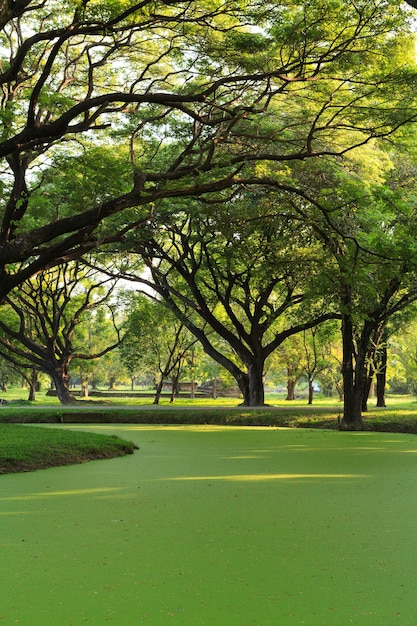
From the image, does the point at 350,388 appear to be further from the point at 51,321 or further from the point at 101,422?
the point at 51,321

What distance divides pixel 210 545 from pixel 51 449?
12.6 feet

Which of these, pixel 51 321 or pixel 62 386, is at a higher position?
pixel 51 321

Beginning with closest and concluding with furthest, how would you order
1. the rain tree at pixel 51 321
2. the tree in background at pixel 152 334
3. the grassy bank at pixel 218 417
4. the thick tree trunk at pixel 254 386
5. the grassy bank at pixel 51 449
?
the grassy bank at pixel 51 449
the grassy bank at pixel 218 417
the thick tree trunk at pixel 254 386
the rain tree at pixel 51 321
the tree in background at pixel 152 334

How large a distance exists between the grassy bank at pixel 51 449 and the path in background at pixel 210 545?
0.34 m

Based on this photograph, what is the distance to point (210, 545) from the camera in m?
3.45

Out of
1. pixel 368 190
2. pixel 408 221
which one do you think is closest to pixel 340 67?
pixel 368 190

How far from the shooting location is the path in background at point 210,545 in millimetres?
2535

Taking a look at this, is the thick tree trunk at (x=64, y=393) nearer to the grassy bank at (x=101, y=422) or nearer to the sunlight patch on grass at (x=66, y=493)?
the grassy bank at (x=101, y=422)

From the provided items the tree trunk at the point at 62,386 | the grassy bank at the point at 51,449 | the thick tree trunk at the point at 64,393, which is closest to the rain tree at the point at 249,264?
the tree trunk at the point at 62,386

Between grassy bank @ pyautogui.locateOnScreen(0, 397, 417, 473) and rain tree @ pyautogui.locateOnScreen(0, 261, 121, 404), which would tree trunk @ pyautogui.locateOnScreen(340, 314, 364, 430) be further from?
rain tree @ pyautogui.locateOnScreen(0, 261, 121, 404)

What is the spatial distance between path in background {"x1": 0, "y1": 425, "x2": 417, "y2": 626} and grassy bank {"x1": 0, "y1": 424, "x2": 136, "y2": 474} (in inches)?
13.3

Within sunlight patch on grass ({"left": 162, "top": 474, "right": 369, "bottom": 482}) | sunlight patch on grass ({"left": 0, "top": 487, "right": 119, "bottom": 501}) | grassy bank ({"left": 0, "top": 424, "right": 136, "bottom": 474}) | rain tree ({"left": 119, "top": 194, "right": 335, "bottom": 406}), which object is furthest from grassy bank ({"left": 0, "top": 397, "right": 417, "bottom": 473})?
rain tree ({"left": 119, "top": 194, "right": 335, "bottom": 406})

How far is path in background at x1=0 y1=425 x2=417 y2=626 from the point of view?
2535 millimetres

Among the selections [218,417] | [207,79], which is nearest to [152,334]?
[218,417]
